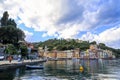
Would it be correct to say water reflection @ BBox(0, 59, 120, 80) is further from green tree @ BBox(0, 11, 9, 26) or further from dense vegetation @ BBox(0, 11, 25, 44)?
green tree @ BBox(0, 11, 9, 26)

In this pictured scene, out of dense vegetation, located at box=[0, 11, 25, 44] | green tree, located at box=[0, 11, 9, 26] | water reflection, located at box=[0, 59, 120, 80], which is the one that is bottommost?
water reflection, located at box=[0, 59, 120, 80]

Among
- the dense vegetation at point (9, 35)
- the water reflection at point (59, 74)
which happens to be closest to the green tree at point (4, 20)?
the dense vegetation at point (9, 35)

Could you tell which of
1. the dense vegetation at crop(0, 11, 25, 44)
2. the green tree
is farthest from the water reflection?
the green tree

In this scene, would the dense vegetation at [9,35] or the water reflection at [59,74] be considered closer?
the water reflection at [59,74]

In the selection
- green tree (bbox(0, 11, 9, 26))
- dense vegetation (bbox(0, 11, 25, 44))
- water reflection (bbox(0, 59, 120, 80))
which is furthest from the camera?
green tree (bbox(0, 11, 9, 26))

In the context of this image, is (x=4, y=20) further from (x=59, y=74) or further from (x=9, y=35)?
(x=59, y=74)

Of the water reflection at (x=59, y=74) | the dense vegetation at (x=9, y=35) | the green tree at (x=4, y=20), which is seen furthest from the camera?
the green tree at (x=4, y=20)

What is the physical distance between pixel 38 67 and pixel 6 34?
49.8 meters

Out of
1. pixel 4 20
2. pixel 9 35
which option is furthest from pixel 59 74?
pixel 4 20

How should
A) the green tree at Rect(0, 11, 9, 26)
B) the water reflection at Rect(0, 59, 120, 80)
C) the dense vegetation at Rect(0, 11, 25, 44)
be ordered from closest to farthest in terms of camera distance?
the water reflection at Rect(0, 59, 120, 80) < the dense vegetation at Rect(0, 11, 25, 44) < the green tree at Rect(0, 11, 9, 26)

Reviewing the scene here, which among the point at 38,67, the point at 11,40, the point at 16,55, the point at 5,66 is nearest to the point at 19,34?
the point at 11,40

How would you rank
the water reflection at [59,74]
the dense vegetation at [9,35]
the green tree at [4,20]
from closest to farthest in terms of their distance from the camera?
the water reflection at [59,74] < the dense vegetation at [9,35] < the green tree at [4,20]

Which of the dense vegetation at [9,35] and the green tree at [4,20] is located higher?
the green tree at [4,20]

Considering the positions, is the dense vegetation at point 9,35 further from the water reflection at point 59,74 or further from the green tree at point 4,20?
the water reflection at point 59,74
